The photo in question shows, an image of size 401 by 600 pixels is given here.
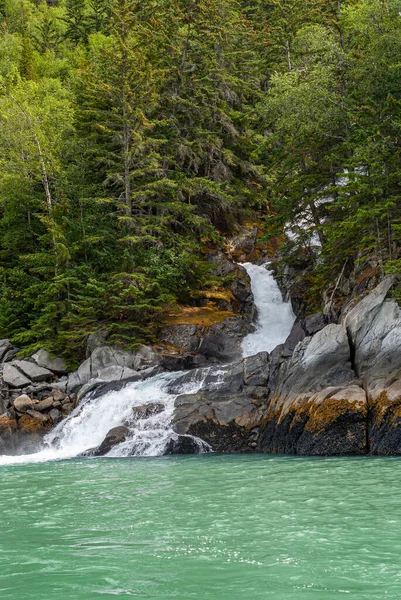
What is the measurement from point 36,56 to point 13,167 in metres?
29.7

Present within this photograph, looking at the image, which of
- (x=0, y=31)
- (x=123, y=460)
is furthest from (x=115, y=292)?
(x=0, y=31)

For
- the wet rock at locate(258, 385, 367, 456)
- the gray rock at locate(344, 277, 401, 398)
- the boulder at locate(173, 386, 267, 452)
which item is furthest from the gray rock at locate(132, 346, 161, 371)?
the gray rock at locate(344, 277, 401, 398)


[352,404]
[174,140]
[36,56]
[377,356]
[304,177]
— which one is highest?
[36,56]

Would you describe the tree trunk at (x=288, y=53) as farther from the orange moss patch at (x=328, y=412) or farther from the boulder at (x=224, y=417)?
the orange moss patch at (x=328, y=412)

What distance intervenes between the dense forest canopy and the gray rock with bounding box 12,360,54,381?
153 centimetres

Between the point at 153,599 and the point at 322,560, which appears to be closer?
the point at 153,599

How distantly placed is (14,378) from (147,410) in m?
6.92

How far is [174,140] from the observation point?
3219 cm

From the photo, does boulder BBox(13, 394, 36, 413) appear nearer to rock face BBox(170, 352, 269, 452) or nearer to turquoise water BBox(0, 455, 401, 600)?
rock face BBox(170, 352, 269, 452)

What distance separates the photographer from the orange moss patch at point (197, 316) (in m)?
27.0

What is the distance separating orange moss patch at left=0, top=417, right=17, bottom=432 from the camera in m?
20.4

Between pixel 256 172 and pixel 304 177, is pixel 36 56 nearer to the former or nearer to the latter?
pixel 256 172

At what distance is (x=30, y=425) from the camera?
20703 mm

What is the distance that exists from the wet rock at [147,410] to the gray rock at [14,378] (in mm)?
5964
